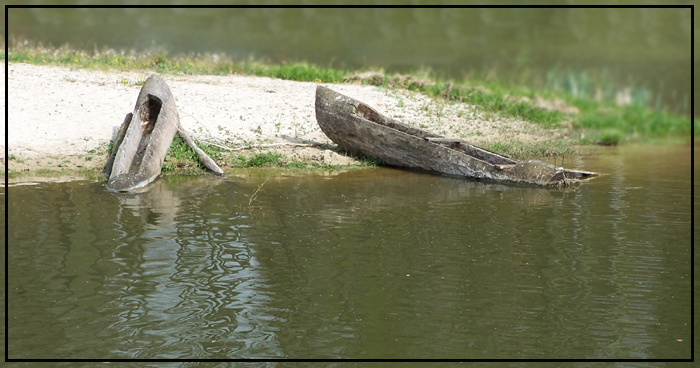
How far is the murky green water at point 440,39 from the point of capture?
42.8 ft

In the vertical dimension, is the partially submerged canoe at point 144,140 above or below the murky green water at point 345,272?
→ above

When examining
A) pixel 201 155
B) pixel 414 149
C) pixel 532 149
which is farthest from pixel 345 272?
pixel 532 149

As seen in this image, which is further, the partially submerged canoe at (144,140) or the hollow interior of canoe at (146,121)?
the hollow interior of canoe at (146,121)

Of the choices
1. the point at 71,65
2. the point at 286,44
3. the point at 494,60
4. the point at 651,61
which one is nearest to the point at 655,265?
the point at 651,61

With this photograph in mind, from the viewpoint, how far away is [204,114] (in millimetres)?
16312

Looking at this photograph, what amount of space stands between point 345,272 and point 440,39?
57.8 feet

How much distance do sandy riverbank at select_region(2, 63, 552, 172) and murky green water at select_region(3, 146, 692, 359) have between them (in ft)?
6.97

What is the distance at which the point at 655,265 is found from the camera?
874cm

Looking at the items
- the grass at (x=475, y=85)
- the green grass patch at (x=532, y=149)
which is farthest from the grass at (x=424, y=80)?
the green grass patch at (x=532, y=149)

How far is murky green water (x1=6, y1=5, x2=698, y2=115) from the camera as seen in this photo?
1305cm

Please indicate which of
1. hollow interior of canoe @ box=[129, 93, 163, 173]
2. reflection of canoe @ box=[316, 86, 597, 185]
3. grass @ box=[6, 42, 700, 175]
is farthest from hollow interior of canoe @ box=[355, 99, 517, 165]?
hollow interior of canoe @ box=[129, 93, 163, 173]

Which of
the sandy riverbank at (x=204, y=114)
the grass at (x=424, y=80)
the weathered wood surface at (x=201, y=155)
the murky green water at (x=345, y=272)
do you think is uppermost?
the grass at (x=424, y=80)

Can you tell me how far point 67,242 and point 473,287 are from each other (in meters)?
4.71

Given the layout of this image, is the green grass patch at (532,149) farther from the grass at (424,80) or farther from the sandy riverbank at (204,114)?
the grass at (424,80)
